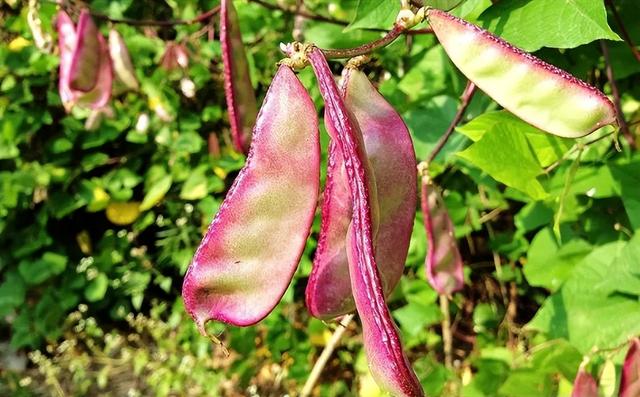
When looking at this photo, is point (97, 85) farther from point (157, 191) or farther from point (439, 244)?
point (157, 191)

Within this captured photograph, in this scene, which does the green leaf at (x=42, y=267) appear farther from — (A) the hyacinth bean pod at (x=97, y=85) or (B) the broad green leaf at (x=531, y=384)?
(B) the broad green leaf at (x=531, y=384)

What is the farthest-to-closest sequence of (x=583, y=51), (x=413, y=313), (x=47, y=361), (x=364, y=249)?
1. (x=47, y=361)
2. (x=413, y=313)
3. (x=583, y=51)
4. (x=364, y=249)

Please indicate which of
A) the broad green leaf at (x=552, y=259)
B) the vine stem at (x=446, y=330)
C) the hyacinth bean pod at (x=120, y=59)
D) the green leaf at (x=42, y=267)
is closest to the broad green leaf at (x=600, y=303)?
the broad green leaf at (x=552, y=259)

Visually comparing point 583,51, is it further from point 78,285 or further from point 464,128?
point 78,285

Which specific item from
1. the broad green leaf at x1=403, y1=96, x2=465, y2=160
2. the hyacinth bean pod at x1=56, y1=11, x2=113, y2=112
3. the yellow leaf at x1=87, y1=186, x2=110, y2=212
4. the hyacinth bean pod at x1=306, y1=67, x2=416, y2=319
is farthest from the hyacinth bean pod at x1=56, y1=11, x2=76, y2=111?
the hyacinth bean pod at x1=306, y1=67, x2=416, y2=319

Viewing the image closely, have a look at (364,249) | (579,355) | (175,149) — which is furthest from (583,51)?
(175,149)

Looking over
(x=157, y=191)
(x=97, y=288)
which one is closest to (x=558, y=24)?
(x=157, y=191)

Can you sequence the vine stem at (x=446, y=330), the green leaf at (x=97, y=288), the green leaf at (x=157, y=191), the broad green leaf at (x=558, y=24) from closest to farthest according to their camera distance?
the broad green leaf at (x=558, y=24) < the vine stem at (x=446, y=330) < the green leaf at (x=157, y=191) < the green leaf at (x=97, y=288)
